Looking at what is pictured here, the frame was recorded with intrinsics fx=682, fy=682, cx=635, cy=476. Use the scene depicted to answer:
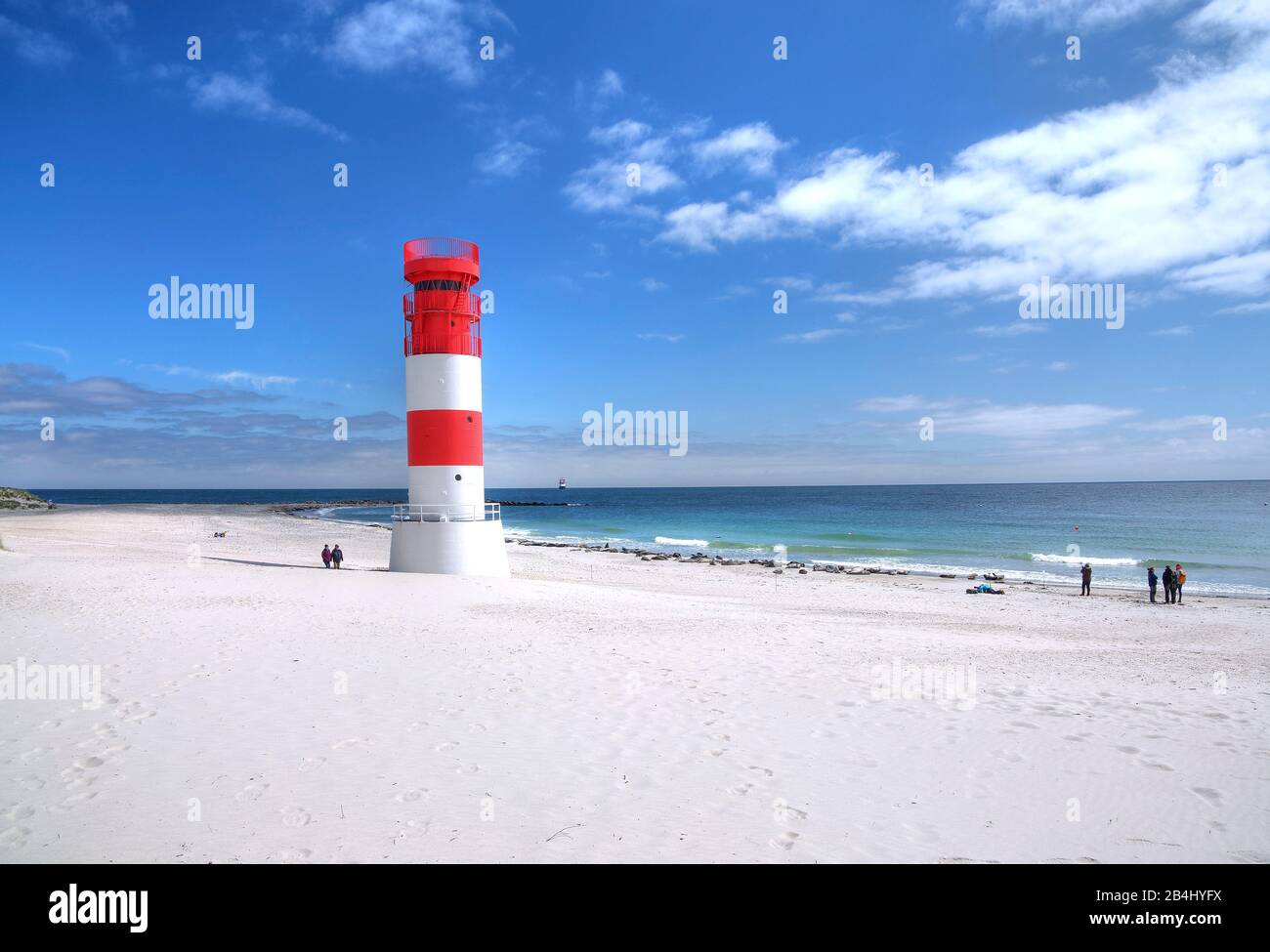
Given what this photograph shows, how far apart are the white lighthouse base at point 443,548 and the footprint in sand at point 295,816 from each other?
14680mm

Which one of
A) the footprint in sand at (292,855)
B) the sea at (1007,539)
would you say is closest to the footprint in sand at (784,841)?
the footprint in sand at (292,855)

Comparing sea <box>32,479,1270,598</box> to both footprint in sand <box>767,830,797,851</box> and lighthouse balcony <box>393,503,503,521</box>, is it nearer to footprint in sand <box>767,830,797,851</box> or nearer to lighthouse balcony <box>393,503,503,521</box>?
lighthouse balcony <box>393,503,503,521</box>

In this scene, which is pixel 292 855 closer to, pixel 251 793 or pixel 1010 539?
pixel 251 793

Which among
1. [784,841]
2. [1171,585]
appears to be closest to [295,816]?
[784,841]

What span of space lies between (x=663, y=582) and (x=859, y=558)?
16.5 metres

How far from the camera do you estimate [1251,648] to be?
14602mm

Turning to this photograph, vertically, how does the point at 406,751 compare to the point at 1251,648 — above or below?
above

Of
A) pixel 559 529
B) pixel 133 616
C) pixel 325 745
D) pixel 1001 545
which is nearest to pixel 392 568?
pixel 133 616

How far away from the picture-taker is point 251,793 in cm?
540

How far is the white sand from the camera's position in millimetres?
4938

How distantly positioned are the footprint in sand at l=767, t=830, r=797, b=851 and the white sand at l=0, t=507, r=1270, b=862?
50 millimetres

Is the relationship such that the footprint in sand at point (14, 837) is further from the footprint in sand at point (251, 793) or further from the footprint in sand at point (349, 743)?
the footprint in sand at point (349, 743)

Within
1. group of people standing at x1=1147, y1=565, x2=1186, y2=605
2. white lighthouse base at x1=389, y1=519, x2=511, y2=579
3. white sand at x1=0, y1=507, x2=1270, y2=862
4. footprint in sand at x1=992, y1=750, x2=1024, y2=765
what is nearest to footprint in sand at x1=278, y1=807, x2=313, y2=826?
white sand at x1=0, y1=507, x2=1270, y2=862
